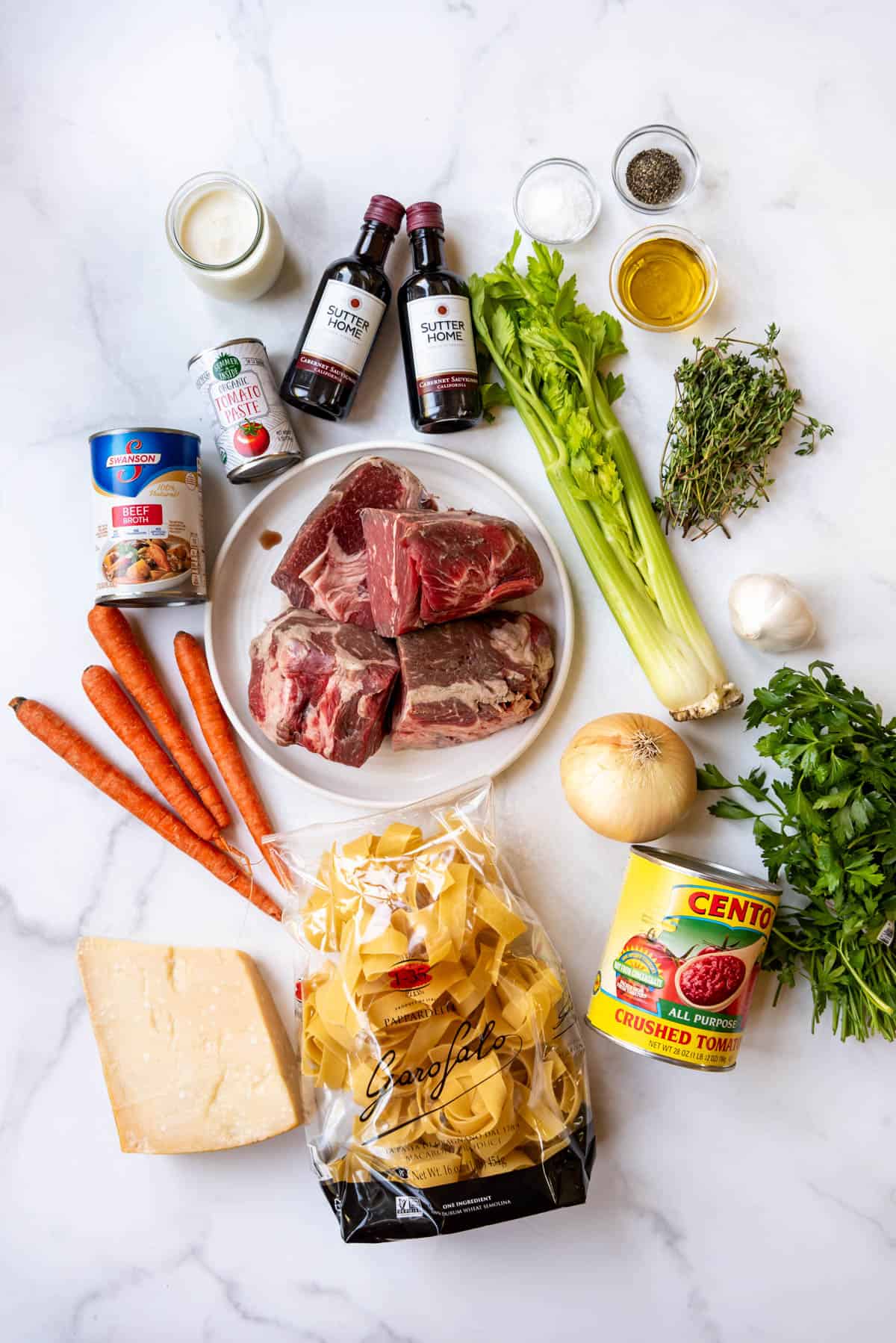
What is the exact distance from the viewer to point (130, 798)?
212cm

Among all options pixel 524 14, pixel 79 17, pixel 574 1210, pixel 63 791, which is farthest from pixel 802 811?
pixel 79 17

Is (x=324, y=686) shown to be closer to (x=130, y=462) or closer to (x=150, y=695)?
(x=150, y=695)

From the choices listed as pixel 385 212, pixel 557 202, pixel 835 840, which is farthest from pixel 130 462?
pixel 835 840

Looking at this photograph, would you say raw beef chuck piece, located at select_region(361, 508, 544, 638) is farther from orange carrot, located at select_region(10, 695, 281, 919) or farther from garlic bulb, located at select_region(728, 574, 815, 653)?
orange carrot, located at select_region(10, 695, 281, 919)

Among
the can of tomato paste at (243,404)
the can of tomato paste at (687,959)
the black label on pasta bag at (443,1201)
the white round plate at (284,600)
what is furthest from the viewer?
the white round plate at (284,600)

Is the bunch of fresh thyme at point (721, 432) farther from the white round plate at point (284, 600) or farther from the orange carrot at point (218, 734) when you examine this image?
the orange carrot at point (218, 734)

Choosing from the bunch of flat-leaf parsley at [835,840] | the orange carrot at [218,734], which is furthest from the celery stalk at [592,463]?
the orange carrot at [218,734]

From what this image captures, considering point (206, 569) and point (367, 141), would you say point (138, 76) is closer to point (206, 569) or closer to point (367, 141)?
point (367, 141)

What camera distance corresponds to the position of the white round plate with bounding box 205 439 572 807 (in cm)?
206

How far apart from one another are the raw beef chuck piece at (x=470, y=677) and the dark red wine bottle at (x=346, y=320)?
0.60m

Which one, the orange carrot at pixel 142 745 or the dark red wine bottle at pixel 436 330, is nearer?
the dark red wine bottle at pixel 436 330

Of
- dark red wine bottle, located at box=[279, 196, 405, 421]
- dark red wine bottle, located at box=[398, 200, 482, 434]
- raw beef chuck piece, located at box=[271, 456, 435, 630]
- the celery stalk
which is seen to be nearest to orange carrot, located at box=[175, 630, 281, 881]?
raw beef chuck piece, located at box=[271, 456, 435, 630]

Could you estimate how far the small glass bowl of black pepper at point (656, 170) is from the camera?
6.87 feet

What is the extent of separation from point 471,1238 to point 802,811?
4.19 ft
